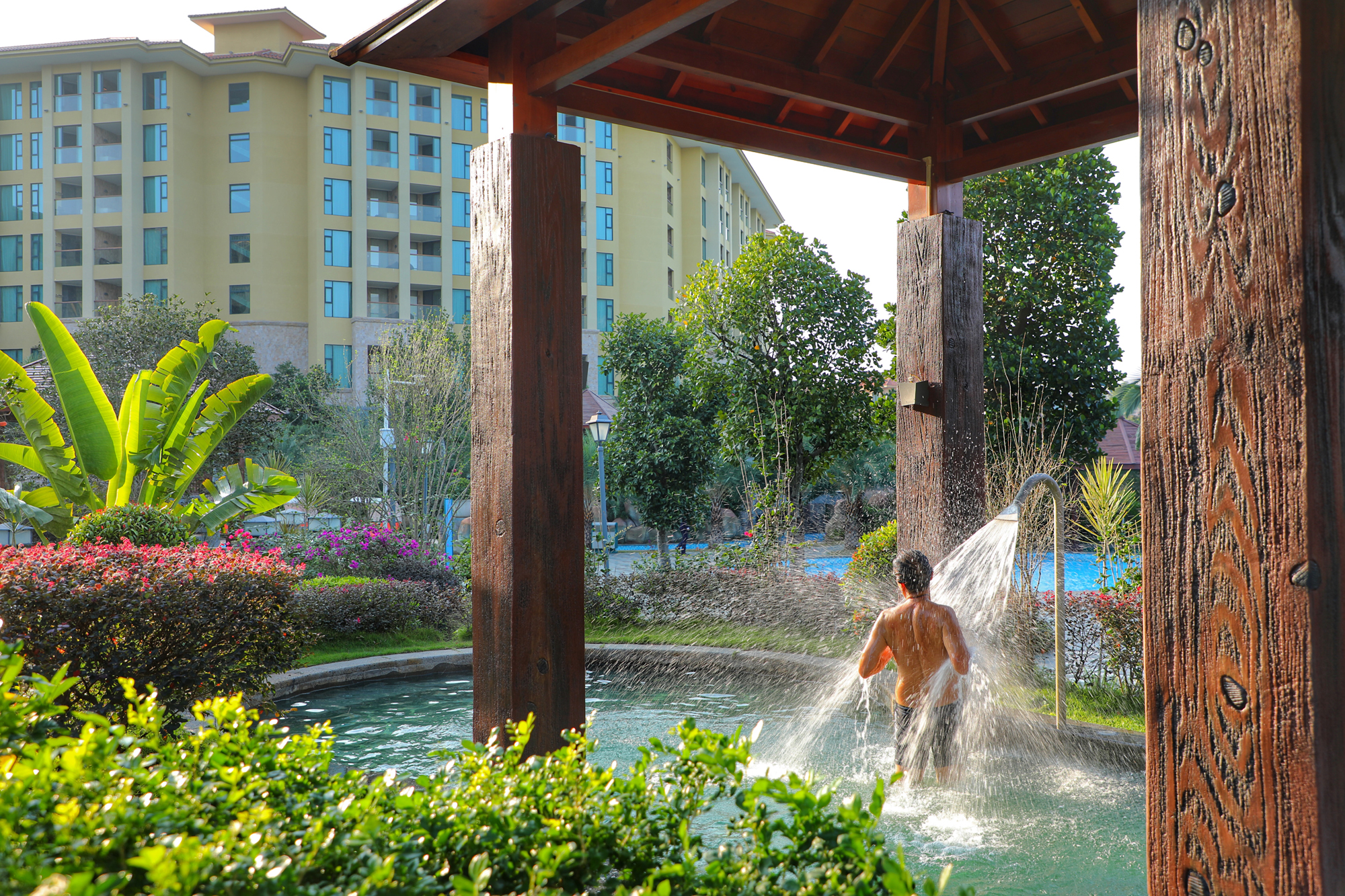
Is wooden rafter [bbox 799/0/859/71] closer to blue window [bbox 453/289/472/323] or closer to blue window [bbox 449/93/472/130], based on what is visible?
blue window [bbox 453/289/472/323]

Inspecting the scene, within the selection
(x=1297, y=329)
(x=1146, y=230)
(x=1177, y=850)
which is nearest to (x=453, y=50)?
(x=1146, y=230)

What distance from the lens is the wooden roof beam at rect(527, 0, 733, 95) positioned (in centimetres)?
344

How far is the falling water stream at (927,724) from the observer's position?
15.0ft

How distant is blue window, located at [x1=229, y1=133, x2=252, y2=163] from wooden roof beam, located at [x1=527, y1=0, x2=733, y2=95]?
40.6 m

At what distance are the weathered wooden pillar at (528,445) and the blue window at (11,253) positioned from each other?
1781 inches

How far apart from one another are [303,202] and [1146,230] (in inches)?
1677

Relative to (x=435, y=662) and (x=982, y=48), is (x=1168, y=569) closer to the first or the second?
(x=982, y=48)

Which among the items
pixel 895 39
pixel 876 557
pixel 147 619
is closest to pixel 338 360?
pixel 876 557

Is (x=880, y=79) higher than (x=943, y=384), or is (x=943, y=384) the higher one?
(x=880, y=79)

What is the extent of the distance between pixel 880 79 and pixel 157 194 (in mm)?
40967

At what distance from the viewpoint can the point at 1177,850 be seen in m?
1.76

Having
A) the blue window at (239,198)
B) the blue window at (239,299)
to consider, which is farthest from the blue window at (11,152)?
the blue window at (239,299)

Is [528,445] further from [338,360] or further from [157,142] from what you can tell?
[157,142]

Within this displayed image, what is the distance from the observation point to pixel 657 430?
18703 mm
